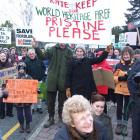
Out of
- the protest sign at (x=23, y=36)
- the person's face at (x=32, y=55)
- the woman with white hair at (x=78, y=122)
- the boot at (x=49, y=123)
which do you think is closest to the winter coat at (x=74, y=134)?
the woman with white hair at (x=78, y=122)

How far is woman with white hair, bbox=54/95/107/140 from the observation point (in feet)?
10.8

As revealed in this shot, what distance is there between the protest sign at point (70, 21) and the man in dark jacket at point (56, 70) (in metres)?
0.66

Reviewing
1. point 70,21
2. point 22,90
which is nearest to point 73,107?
point 70,21

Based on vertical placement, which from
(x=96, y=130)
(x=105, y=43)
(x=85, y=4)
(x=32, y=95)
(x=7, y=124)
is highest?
(x=85, y=4)

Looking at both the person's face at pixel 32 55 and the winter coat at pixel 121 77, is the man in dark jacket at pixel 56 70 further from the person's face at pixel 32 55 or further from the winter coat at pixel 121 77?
the person's face at pixel 32 55

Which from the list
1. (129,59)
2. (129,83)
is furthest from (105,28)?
(129,83)

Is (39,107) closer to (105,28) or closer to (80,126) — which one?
(105,28)

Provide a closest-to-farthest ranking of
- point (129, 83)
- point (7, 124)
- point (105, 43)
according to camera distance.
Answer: point (129, 83) → point (105, 43) → point (7, 124)

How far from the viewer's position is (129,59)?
7.93m

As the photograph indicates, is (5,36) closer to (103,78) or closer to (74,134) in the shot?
(103,78)

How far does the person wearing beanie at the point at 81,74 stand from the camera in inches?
314

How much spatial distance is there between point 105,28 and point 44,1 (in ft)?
3.87

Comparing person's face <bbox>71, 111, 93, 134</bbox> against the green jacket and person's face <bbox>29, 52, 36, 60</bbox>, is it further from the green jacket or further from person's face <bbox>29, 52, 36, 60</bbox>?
person's face <bbox>29, 52, 36, 60</bbox>

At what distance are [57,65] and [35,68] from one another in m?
1.76
